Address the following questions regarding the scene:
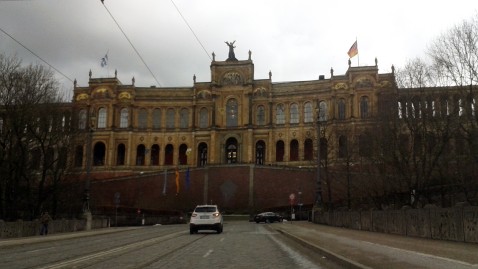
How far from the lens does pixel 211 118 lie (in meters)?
85.3

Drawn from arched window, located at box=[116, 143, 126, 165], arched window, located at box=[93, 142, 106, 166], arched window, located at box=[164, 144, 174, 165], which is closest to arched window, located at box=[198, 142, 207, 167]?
arched window, located at box=[164, 144, 174, 165]

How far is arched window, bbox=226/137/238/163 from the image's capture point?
85438 millimetres

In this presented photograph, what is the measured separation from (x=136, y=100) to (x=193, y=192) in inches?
937

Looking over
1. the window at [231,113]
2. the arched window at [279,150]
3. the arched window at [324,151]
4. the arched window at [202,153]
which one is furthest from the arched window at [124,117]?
the arched window at [324,151]

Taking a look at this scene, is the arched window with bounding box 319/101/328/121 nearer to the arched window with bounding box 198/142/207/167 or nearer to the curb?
the arched window with bounding box 198/142/207/167

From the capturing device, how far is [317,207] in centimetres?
4200

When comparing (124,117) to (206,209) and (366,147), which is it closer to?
(366,147)

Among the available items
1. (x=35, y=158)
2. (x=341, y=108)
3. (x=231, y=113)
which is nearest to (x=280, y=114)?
(x=231, y=113)

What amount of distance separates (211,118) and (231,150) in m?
6.49

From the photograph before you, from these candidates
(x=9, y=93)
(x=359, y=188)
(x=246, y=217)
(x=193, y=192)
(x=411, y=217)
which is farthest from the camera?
(x=193, y=192)

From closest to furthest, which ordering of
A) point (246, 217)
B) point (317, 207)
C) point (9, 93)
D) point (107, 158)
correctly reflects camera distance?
point (9, 93) → point (317, 207) → point (246, 217) → point (107, 158)

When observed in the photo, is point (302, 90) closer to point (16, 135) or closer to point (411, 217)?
point (16, 135)

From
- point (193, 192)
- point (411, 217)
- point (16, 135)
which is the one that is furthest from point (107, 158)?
point (411, 217)

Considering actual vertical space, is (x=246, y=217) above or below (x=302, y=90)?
below
